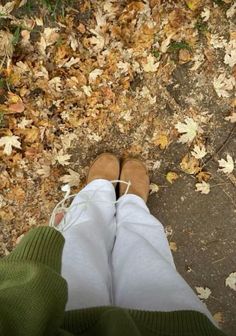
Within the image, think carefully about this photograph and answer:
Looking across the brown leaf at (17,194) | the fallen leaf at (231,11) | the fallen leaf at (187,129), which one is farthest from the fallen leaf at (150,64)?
the brown leaf at (17,194)

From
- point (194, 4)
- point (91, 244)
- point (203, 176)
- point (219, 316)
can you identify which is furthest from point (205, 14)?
point (219, 316)

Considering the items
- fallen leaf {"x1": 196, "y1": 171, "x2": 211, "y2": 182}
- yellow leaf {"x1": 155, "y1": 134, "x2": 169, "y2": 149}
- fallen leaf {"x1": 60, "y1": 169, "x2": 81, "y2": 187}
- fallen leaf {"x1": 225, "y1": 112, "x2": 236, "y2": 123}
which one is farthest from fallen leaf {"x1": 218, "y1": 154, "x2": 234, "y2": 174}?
fallen leaf {"x1": 60, "y1": 169, "x2": 81, "y2": 187}

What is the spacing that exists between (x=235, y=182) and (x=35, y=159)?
141 cm

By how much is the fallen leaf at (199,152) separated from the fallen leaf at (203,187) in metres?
0.19

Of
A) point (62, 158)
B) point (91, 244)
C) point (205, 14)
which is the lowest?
point (62, 158)

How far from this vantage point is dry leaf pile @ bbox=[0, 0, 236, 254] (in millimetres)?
2723

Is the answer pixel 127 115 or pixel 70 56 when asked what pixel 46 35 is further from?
pixel 127 115

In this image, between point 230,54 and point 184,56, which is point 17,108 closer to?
point 184,56

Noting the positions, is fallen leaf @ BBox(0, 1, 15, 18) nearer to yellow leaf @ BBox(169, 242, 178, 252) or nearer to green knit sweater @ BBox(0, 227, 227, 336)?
green knit sweater @ BBox(0, 227, 227, 336)

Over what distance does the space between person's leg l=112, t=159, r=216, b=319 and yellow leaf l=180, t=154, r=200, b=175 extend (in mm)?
537

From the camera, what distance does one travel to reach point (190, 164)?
9.37 ft

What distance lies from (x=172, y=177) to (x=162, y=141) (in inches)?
10.5

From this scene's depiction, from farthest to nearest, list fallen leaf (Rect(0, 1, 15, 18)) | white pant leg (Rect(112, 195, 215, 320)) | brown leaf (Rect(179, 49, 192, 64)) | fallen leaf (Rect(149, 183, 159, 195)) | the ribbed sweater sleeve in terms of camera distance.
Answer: fallen leaf (Rect(149, 183, 159, 195))
brown leaf (Rect(179, 49, 192, 64))
fallen leaf (Rect(0, 1, 15, 18))
white pant leg (Rect(112, 195, 215, 320))
the ribbed sweater sleeve

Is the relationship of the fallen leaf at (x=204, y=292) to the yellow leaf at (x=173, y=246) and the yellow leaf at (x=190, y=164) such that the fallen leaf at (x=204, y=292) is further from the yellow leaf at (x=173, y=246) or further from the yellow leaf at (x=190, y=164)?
the yellow leaf at (x=190, y=164)
